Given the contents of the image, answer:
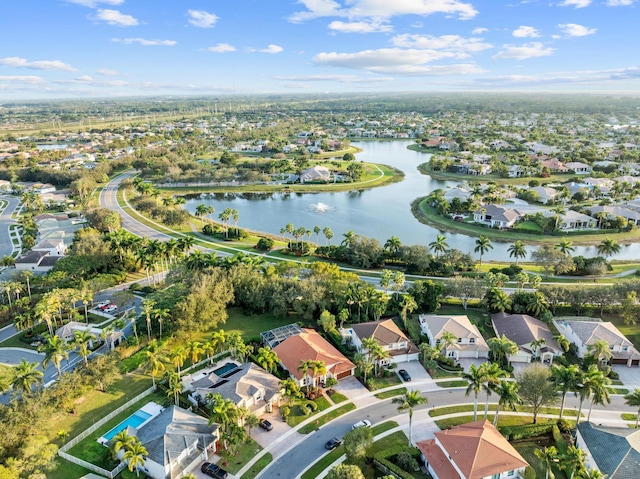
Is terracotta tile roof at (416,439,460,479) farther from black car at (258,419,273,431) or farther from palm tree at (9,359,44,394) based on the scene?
palm tree at (9,359,44,394)

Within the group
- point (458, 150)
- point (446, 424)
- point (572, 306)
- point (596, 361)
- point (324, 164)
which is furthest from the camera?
point (458, 150)

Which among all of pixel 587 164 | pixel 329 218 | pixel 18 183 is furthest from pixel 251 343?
pixel 587 164

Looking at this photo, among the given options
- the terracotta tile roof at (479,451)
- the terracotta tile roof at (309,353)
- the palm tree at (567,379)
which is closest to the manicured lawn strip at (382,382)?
the terracotta tile roof at (309,353)

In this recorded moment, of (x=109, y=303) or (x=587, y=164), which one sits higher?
(x=587, y=164)

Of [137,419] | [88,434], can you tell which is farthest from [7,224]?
[137,419]

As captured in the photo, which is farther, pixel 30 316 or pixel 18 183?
pixel 18 183

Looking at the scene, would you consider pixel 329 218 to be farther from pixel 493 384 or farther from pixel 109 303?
pixel 493 384

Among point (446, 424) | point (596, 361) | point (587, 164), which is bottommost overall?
point (446, 424)
